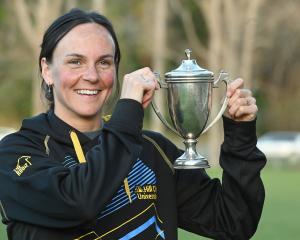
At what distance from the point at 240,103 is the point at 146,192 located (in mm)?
432

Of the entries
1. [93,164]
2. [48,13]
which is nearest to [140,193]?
[93,164]

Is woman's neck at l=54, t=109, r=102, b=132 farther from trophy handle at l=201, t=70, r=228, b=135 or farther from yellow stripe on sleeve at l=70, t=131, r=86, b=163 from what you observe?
trophy handle at l=201, t=70, r=228, b=135

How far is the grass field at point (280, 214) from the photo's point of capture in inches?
469

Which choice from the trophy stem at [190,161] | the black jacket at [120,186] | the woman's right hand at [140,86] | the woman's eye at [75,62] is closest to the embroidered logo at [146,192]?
the black jacket at [120,186]

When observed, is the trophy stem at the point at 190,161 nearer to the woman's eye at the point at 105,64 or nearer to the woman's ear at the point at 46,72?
the woman's eye at the point at 105,64

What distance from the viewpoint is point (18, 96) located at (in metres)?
49.3

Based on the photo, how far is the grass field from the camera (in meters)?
11.9

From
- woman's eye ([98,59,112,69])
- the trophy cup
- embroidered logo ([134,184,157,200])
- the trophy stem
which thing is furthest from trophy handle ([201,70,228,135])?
woman's eye ([98,59,112,69])

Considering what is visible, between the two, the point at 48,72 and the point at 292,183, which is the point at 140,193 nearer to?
the point at 48,72

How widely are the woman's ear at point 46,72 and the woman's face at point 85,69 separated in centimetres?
6

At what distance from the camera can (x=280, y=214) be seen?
15.2 meters

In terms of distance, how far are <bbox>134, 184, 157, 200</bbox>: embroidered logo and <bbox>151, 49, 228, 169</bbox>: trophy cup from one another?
11 centimetres

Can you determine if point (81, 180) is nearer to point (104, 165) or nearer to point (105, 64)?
point (104, 165)

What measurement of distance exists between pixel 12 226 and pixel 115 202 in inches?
13.3
